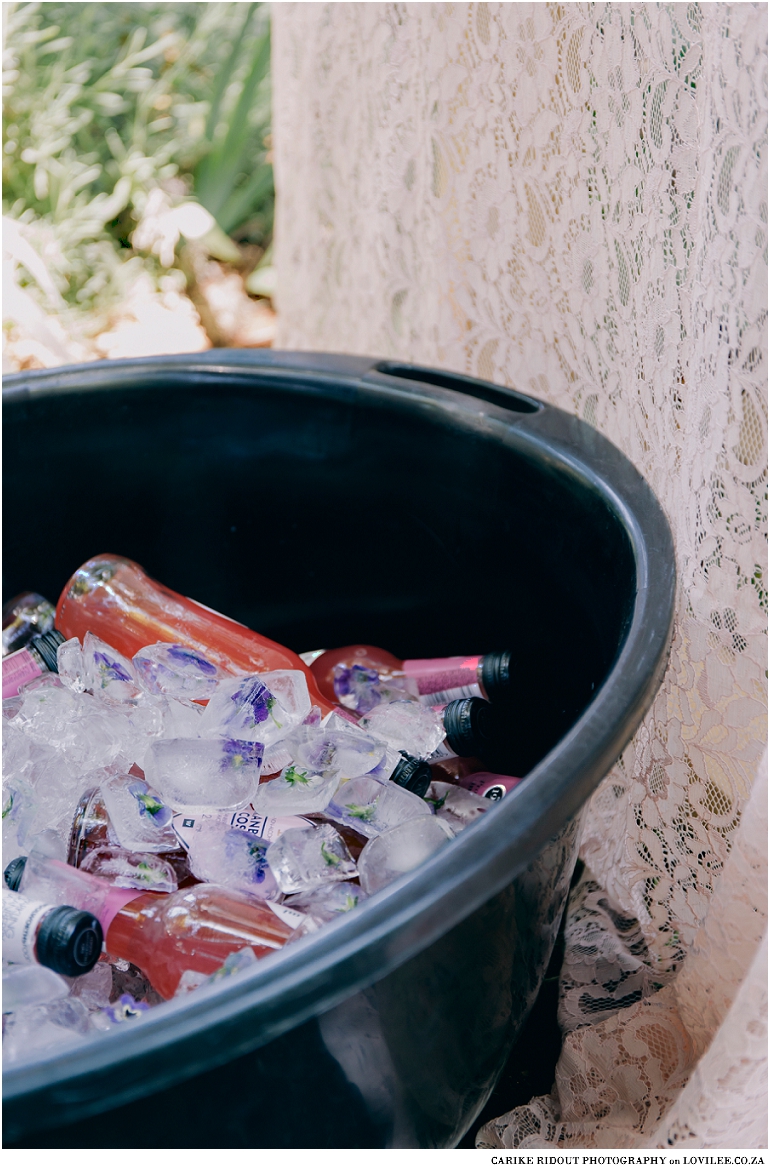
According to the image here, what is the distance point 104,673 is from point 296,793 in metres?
0.25

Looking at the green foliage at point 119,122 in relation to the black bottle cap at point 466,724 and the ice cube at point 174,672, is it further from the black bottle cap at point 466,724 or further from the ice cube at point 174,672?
the black bottle cap at point 466,724

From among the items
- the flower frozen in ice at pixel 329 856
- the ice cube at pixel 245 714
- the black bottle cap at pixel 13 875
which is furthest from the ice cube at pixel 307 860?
the black bottle cap at pixel 13 875

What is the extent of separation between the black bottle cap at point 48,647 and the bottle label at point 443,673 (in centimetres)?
38

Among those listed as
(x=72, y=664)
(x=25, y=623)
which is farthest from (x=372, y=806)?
(x=25, y=623)

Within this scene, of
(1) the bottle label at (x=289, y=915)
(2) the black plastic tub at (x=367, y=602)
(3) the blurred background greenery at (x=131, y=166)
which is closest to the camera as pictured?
(2) the black plastic tub at (x=367, y=602)

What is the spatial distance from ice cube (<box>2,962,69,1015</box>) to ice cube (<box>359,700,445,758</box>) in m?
0.35

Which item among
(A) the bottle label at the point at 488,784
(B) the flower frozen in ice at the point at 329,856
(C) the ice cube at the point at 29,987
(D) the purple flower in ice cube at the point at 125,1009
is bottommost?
(D) the purple flower in ice cube at the point at 125,1009

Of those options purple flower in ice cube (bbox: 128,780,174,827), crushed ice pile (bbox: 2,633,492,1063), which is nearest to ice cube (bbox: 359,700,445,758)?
crushed ice pile (bbox: 2,633,492,1063)

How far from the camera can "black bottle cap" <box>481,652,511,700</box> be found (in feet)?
3.01

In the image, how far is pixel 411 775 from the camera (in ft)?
2.54

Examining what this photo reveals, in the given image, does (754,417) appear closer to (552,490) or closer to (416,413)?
(552,490)

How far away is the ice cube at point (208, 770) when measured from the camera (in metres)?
0.73

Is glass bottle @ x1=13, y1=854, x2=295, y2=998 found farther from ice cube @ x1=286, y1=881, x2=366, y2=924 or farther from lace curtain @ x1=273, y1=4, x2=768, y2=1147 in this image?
lace curtain @ x1=273, y1=4, x2=768, y2=1147

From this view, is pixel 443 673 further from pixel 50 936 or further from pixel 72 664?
pixel 50 936
